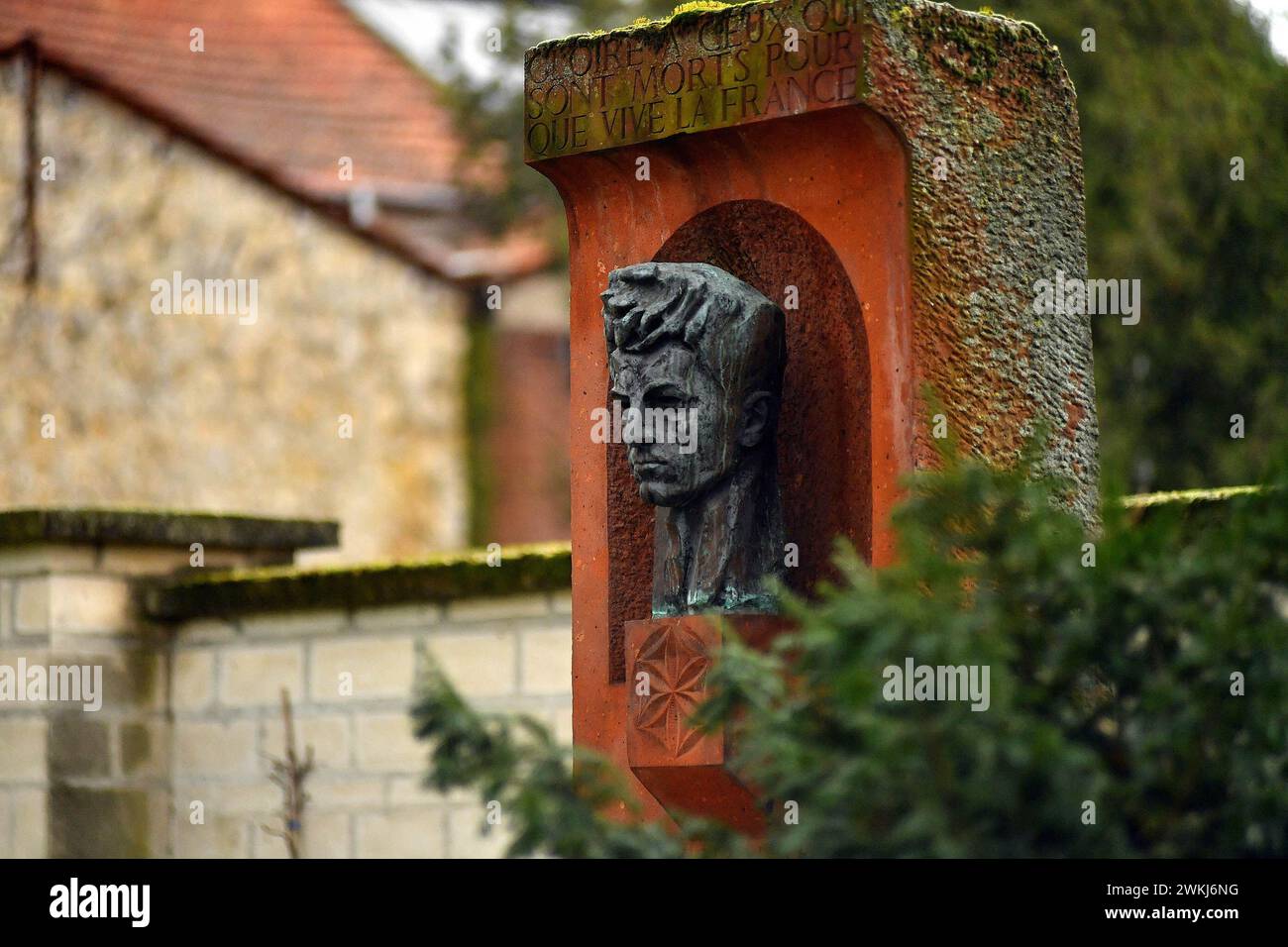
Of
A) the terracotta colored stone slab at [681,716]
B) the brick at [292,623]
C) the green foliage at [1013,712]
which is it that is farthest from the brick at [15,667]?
the green foliage at [1013,712]

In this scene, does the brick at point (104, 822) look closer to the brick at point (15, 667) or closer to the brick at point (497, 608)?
the brick at point (15, 667)

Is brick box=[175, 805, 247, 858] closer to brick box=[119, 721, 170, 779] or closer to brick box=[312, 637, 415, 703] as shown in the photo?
brick box=[119, 721, 170, 779]

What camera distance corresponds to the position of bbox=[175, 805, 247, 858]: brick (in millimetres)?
7879

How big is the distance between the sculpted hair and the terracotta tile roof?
10.2 metres

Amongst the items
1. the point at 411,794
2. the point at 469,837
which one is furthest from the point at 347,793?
the point at 469,837

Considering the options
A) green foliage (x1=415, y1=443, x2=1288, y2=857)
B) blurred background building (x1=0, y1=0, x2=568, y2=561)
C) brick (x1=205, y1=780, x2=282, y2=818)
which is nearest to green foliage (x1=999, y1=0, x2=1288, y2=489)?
blurred background building (x1=0, y1=0, x2=568, y2=561)

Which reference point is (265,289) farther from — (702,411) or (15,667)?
(702,411)

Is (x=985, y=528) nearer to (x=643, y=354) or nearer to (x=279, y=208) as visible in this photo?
(x=643, y=354)

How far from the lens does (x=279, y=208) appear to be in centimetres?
1523

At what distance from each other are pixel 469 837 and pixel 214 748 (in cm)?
118

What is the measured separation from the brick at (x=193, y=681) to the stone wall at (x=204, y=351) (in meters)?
5.58

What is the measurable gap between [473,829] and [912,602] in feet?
13.8

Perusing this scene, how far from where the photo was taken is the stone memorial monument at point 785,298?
4.40 meters
